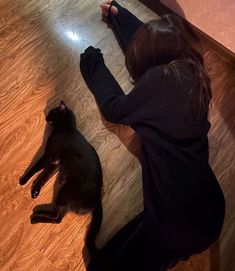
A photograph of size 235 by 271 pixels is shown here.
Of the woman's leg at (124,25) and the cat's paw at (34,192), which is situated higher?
the woman's leg at (124,25)

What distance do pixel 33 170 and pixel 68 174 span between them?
0.11 meters

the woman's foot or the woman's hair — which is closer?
the woman's hair

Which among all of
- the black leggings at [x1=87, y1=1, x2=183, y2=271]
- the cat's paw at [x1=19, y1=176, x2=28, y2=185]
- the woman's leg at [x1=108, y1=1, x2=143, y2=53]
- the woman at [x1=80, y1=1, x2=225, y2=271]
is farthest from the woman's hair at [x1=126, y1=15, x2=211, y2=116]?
the cat's paw at [x1=19, y1=176, x2=28, y2=185]

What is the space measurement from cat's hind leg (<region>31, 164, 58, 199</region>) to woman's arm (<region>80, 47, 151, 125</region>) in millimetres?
234

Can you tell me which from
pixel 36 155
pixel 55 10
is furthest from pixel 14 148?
pixel 55 10

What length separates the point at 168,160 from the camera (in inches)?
39.2

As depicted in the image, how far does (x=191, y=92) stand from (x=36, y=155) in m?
0.51

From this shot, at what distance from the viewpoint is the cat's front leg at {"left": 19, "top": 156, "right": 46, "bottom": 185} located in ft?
3.67

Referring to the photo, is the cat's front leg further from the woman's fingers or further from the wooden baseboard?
the wooden baseboard

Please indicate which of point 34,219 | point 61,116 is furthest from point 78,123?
point 34,219

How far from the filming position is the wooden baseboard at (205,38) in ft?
4.35

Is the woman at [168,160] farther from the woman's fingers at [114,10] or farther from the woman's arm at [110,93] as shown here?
the woman's fingers at [114,10]

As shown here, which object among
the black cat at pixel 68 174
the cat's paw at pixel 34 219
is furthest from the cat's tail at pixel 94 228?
the cat's paw at pixel 34 219

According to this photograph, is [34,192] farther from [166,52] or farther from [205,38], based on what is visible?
[205,38]
